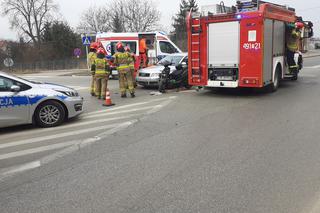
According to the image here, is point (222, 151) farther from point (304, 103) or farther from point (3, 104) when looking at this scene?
point (304, 103)

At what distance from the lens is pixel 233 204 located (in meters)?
3.54

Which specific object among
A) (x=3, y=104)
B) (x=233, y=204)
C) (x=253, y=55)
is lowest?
(x=233, y=204)

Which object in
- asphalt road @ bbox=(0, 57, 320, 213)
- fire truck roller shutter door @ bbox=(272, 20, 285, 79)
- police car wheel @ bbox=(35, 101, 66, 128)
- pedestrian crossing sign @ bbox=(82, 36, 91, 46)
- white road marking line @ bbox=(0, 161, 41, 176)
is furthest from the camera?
pedestrian crossing sign @ bbox=(82, 36, 91, 46)

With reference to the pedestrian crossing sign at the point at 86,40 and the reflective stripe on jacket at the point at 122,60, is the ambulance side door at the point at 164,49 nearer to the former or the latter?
the pedestrian crossing sign at the point at 86,40

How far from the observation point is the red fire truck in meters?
10.4

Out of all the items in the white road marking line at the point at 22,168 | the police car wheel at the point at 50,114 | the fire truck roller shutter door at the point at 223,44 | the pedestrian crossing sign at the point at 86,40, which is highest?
the pedestrian crossing sign at the point at 86,40

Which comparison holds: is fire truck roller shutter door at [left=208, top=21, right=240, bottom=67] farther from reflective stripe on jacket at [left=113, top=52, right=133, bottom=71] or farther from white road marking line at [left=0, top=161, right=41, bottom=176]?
white road marking line at [left=0, top=161, right=41, bottom=176]

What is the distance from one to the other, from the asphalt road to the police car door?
0.37 m

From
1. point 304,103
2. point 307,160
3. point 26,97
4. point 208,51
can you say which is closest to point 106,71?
point 208,51

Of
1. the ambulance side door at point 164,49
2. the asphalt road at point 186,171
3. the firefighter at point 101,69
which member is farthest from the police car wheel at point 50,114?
the ambulance side door at point 164,49

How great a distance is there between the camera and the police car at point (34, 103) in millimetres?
6965

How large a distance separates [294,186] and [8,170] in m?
3.94

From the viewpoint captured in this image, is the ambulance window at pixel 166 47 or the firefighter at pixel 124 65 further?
the ambulance window at pixel 166 47

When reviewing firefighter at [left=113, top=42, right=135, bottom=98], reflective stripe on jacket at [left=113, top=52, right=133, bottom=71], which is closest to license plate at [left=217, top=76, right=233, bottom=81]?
firefighter at [left=113, top=42, right=135, bottom=98]
